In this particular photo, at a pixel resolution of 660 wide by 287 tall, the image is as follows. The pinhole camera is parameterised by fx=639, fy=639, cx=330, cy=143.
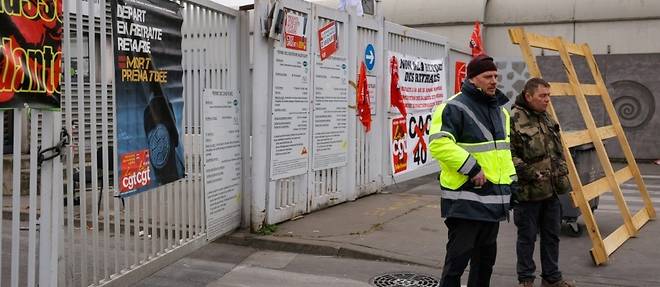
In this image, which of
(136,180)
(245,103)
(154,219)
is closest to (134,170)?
(136,180)

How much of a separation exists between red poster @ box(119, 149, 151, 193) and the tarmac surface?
94 centimetres

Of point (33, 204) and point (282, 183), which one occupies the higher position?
point (33, 204)

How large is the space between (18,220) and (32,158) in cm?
39

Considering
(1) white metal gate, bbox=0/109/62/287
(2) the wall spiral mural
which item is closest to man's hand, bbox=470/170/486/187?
(1) white metal gate, bbox=0/109/62/287

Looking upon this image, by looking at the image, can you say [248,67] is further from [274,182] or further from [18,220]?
[18,220]

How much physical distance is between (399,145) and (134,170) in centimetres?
595

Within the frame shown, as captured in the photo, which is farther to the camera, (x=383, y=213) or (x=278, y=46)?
(x=383, y=213)

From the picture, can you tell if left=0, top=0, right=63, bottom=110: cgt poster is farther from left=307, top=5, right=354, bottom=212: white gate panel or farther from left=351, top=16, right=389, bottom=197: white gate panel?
left=351, top=16, right=389, bottom=197: white gate panel

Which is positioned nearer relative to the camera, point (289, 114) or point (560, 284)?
point (560, 284)

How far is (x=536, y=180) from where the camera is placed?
5.29 m

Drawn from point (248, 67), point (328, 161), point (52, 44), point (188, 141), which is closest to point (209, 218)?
point (188, 141)

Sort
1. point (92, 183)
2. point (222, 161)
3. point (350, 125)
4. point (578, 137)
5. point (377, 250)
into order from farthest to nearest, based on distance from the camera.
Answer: point (350, 125), point (222, 161), point (377, 250), point (578, 137), point (92, 183)

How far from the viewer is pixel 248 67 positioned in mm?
7156

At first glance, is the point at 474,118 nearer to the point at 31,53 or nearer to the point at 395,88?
the point at 31,53
